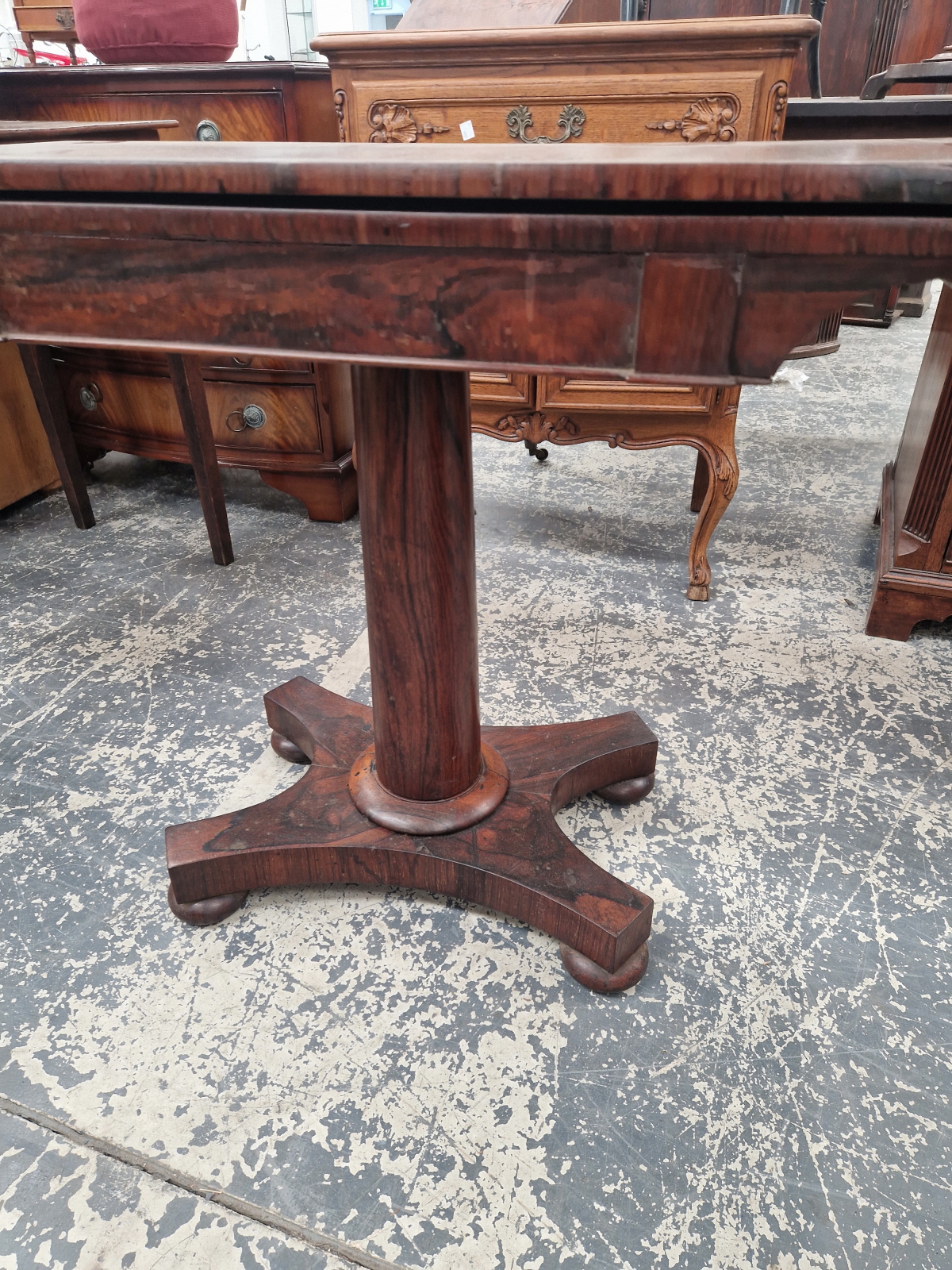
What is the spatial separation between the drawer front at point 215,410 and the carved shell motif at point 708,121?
1006 mm

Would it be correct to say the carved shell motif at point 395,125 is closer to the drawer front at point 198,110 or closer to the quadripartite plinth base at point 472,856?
the drawer front at point 198,110

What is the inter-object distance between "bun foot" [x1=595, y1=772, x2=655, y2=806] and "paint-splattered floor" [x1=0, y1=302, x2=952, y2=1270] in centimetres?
2

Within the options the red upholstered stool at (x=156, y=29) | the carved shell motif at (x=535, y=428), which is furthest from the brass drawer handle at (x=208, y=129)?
the carved shell motif at (x=535, y=428)

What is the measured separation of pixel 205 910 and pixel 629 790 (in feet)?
2.13

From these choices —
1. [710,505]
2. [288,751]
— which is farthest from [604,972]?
[710,505]

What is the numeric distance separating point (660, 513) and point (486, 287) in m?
1.82

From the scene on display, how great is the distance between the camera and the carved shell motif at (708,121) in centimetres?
145

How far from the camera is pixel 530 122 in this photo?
155 cm

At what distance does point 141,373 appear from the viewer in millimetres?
2141

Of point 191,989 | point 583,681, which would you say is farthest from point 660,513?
point 191,989

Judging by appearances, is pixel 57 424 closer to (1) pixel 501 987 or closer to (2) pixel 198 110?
(2) pixel 198 110

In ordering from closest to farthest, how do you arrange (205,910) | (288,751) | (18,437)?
(205,910) → (288,751) → (18,437)

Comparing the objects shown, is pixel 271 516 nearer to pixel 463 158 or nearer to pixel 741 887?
pixel 741 887

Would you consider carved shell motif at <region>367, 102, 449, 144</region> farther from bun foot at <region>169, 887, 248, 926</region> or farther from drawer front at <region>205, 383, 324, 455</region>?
bun foot at <region>169, 887, 248, 926</region>
